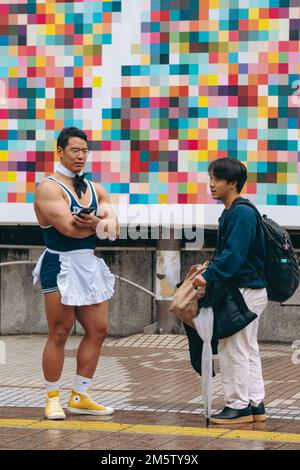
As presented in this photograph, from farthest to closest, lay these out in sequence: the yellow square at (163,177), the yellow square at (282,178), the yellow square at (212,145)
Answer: the yellow square at (163,177), the yellow square at (212,145), the yellow square at (282,178)

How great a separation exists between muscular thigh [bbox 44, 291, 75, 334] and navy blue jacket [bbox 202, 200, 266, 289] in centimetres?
98

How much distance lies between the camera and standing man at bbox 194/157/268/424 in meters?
6.93

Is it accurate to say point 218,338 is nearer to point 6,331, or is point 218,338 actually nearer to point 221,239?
point 221,239

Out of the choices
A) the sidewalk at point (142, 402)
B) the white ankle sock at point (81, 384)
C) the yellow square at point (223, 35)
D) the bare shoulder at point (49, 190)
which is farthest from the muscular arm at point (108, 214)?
the yellow square at point (223, 35)

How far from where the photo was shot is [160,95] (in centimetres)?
1112

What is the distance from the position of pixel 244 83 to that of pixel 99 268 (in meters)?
3.98

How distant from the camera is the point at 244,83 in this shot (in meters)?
10.9

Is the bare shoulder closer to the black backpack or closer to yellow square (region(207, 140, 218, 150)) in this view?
the black backpack

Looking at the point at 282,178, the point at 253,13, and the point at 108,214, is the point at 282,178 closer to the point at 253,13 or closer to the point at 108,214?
the point at 253,13

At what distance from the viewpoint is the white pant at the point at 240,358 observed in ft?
23.1

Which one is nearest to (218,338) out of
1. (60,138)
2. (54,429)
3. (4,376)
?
(54,429)

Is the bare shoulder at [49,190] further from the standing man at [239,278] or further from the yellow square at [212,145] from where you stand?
the yellow square at [212,145]

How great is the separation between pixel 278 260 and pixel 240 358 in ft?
2.11

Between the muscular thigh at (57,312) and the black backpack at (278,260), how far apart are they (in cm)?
125
